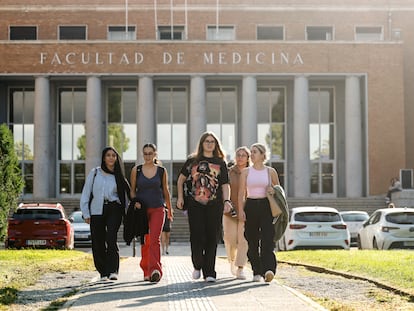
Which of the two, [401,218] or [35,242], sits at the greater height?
[401,218]

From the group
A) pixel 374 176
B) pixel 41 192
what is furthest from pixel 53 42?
pixel 374 176

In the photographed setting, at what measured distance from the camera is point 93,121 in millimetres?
45344

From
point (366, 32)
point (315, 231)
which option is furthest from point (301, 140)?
point (315, 231)

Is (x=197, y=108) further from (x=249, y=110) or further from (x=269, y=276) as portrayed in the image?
(x=269, y=276)

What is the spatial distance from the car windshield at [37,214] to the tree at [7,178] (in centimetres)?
251

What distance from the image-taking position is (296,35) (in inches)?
1982

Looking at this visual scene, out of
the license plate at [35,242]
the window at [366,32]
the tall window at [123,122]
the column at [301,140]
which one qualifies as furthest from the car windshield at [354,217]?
the window at [366,32]

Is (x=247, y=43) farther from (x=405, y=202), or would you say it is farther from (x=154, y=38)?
(x=405, y=202)

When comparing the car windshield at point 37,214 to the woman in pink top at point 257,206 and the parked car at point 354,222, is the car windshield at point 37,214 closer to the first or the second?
the parked car at point 354,222

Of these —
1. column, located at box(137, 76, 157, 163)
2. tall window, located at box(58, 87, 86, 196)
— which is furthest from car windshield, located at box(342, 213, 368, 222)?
tall window, located at box(58, 87, 86, 196)

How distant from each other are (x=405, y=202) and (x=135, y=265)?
28810mm

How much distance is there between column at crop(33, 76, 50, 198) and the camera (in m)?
45.2

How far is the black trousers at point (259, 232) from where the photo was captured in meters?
11.7

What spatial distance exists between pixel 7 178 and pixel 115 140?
27785 mm
